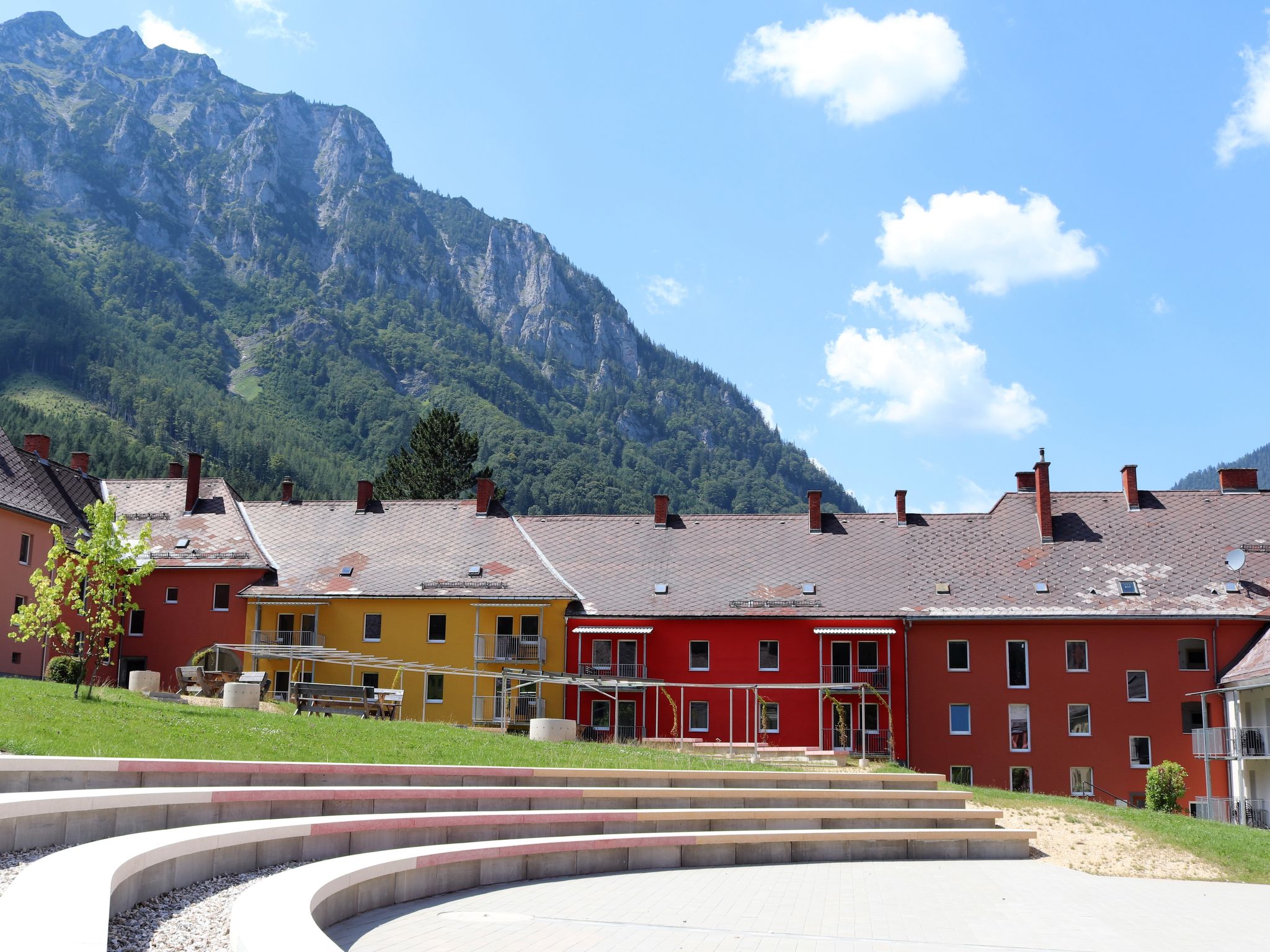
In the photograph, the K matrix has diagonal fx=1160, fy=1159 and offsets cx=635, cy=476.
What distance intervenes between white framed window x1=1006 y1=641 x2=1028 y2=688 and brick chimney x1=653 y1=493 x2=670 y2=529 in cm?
1545

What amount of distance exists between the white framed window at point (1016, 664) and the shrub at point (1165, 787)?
250 inches

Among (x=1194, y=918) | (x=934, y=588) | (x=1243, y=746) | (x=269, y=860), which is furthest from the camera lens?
(x=934, y=588)

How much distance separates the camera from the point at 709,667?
4425 centimetres

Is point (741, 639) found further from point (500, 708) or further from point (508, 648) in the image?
point (500, 708)

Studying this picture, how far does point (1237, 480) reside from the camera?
50906 millimetres

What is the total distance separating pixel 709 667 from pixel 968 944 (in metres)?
32.4

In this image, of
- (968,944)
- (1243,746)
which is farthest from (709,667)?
(968,944)

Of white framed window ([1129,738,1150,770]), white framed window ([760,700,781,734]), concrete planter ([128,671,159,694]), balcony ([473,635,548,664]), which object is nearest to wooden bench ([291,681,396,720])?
concrete planter ([128,671,159,694])

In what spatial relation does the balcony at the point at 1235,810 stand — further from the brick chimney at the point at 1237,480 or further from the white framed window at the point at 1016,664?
the brick chimney at the point at 1237,480

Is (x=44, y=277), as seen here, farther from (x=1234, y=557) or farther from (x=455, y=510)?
(x=1234, y=557)

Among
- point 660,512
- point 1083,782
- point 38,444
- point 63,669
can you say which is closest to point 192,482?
point 38,444

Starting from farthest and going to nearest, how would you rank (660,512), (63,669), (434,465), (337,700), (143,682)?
(434,465) < (660,512) < (63,669) < (143,682) < (337,700)

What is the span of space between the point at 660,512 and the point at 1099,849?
31.5m

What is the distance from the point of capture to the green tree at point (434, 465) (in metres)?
79.8
